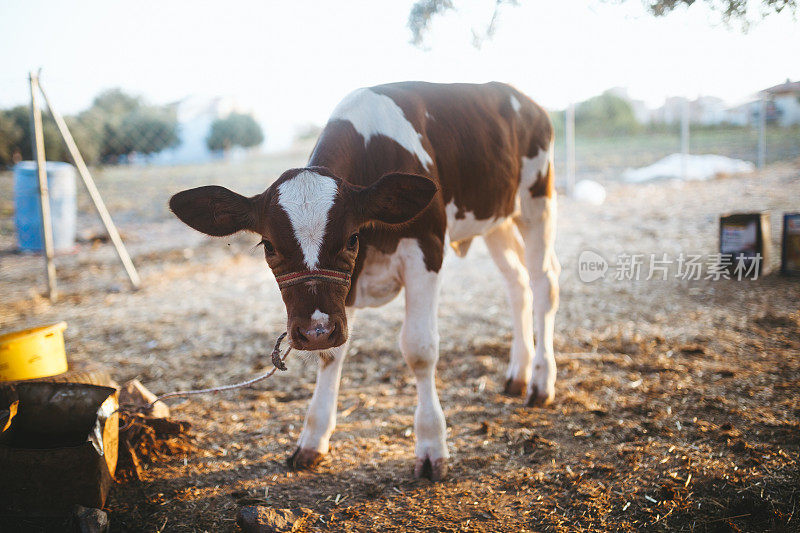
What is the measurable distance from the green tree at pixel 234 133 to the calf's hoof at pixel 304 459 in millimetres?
35003

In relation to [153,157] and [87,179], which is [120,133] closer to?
[153,157]

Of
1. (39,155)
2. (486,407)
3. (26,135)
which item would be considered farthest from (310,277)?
(26,135)

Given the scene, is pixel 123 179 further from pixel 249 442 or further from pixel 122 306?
pixel 249 442

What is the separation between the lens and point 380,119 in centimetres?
298

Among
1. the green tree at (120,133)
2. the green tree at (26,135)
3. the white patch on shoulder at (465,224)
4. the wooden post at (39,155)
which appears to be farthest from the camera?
the green tree at (120,133)

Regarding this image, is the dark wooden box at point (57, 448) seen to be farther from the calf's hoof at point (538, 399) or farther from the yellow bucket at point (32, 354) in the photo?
the calf's hoof at point (538, 399)

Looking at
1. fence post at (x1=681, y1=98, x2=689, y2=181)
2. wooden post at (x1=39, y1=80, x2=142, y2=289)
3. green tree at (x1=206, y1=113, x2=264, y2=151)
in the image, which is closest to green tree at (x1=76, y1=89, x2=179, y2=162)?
wooden post at (x1=39, y1=80, x2=142, y2=289)

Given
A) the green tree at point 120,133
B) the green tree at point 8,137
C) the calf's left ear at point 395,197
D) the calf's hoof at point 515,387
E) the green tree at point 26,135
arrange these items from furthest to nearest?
the green tree at point 120,133 < the green tree at point 8,137 < the green tree at point 26,135 < the calf's hoof at point 515,387 < the calf's left ear at point 395,197

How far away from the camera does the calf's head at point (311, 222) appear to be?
232 cm

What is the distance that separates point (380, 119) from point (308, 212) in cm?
90

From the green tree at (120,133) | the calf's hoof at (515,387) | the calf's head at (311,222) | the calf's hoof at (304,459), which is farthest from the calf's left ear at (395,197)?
the green tree at (120,133)

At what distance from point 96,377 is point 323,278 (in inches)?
67.0

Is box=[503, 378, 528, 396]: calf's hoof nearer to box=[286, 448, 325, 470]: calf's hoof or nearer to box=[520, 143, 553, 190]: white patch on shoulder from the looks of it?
box=[520, 143, 553, 190]: white patch on shoulder

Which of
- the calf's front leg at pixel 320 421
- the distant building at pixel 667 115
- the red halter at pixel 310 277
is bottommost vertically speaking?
the calf's front leg at pixel 320 421
